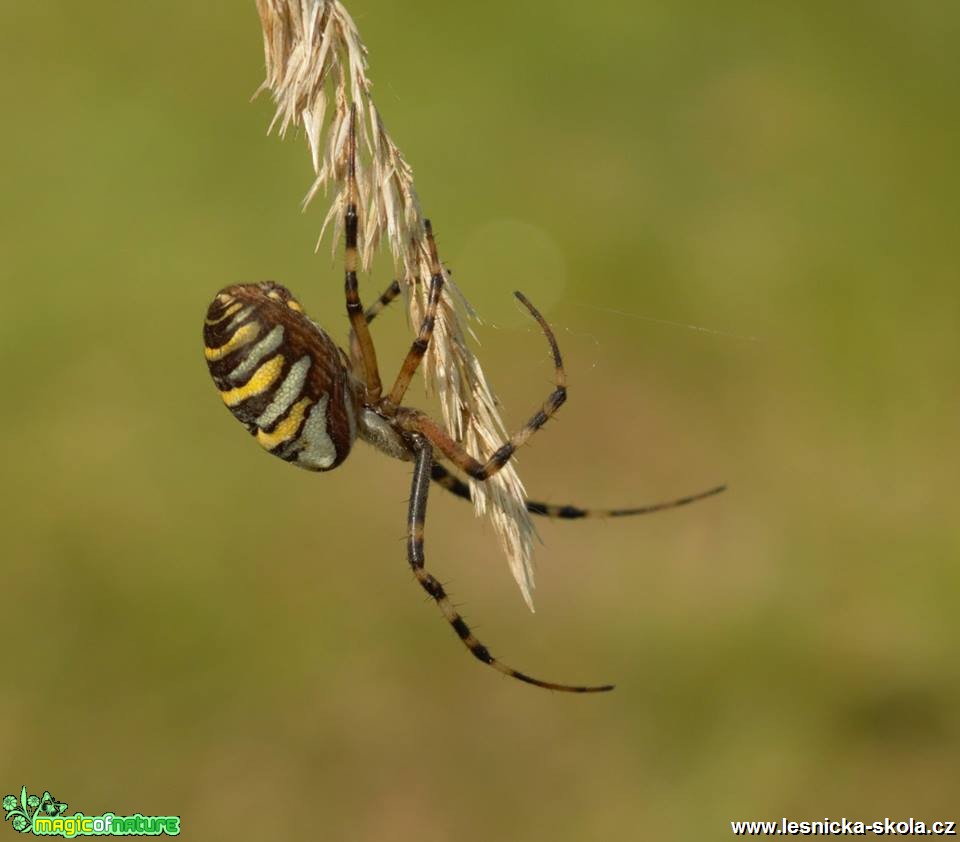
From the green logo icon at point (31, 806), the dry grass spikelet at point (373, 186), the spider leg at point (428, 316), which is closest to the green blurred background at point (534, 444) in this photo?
the green logo icon at point (31, 806)

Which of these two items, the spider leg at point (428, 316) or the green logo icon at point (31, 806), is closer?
the spider leg at point (428, 316)

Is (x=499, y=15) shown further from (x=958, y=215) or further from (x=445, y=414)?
(x=445, y=414)

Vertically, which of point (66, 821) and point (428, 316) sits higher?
point (428, 316)

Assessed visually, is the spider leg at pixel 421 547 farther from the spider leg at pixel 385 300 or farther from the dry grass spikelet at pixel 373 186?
the dry grass spikelet at pixel 373 186

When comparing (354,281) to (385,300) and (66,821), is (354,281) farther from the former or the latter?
(66,821)

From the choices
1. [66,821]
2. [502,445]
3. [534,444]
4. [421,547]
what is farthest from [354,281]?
[66,821]

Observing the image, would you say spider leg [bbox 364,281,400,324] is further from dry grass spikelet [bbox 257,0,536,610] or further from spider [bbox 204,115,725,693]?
dry grass spikelet [bbox 257,0,536,610]

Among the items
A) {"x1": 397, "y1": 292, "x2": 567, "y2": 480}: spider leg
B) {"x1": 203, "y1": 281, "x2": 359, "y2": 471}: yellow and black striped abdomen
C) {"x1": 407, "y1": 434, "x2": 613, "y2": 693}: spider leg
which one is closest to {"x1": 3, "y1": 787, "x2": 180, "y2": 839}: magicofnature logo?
{"x1": 407, "y1": 434, "x2": 613, "y2": 693}: spider leg
